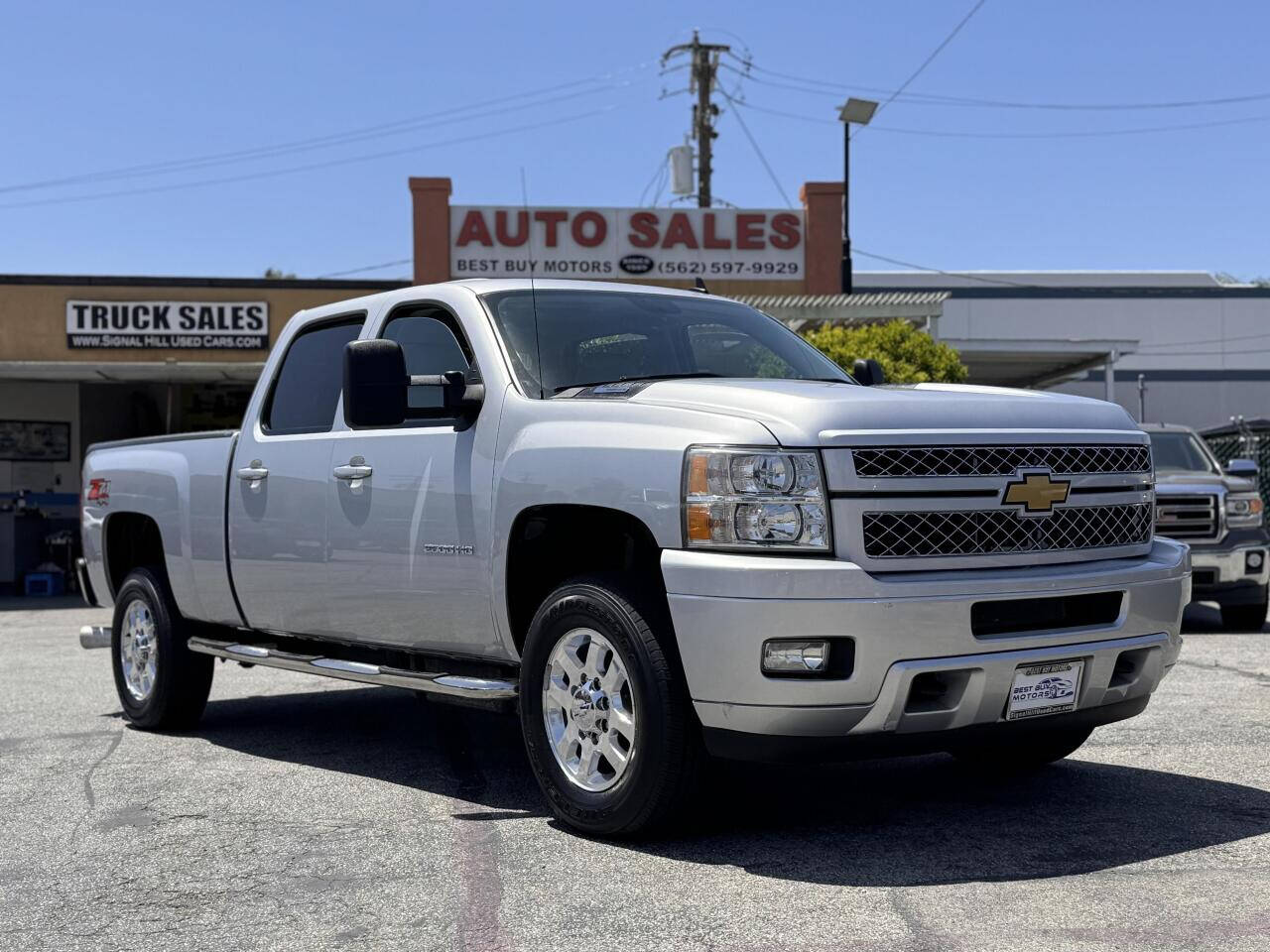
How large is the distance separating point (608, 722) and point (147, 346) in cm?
1657

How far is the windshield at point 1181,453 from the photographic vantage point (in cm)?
1369

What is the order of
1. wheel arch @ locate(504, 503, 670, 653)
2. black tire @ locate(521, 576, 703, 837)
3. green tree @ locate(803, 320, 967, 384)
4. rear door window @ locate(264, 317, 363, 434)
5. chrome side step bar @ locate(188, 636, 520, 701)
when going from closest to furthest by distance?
black tire @ locate(521, 576, 703, 837)
wheel arch @ locate(504, 503, 670, 653)
chrome side step bar @ locate(188, 636, 520, 701)
rear door window @ locate(264, 317, 363, 434)
green tree @ locate(803, 320, 967, 384)

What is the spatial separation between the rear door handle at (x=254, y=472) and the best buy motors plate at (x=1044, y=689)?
368 cm

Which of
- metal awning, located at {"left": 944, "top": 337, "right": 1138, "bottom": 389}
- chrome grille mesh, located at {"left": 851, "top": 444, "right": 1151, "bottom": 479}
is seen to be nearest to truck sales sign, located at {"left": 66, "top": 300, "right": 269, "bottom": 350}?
metal awning, located at {"left": 944, "top": 337, "right": 1138, "bottom": 389}

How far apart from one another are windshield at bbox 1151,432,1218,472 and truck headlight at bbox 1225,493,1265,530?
1.85 feet

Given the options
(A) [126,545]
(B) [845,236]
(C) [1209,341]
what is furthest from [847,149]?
(C) [1209,341]

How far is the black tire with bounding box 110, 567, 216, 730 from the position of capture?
26.2 ft

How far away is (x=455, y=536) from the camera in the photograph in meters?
5.91

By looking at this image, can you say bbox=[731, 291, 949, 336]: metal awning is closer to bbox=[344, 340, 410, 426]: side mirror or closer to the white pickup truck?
the white pickup truck

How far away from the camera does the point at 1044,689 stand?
5.11 metres

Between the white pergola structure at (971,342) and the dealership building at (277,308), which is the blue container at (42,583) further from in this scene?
the white pergola structure at (971,342)

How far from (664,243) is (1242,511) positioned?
446 inches

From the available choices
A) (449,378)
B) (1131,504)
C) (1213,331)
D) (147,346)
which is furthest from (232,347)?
(1213,331)

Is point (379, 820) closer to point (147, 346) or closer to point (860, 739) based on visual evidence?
point (860, 739)
